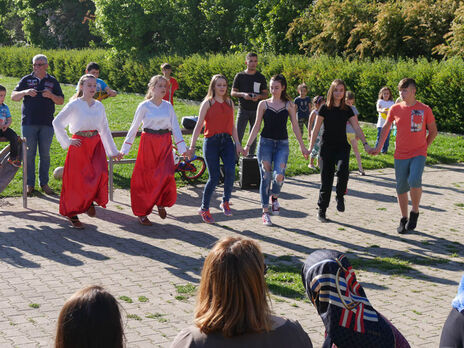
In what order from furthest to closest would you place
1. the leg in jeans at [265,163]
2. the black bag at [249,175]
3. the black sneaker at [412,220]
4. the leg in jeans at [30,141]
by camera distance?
the black bag at [249,175]
the leg in jeans at [30,141]
the leg in jeans at [265,163]
the black sneaker at [412,220]

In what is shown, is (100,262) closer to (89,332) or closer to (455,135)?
(89,332)

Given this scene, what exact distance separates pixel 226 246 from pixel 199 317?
312 millimetres

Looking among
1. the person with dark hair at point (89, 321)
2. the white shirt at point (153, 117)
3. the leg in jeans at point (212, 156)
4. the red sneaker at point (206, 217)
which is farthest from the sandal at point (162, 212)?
the person with dark hair at point (89, 321)

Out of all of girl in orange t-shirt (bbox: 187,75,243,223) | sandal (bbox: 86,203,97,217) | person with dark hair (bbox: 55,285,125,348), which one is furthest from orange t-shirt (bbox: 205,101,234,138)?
person with dark hair (bbox: 55,285,125,348)

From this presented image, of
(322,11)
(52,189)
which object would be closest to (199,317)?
(52,189)

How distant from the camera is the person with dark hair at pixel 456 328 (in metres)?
3.86

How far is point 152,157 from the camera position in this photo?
9.58 m

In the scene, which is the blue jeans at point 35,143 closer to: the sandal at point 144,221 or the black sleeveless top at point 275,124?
the sandal at point 144,221

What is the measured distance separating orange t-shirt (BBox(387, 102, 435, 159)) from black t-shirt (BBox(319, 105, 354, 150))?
2.44 ft

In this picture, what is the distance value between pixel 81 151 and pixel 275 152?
2.59 metres

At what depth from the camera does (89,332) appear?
2617 mm

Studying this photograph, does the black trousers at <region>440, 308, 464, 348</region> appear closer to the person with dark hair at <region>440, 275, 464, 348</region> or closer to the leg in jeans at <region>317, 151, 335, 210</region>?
the person with dark hair at <region>440, 275, 464, 348</region>

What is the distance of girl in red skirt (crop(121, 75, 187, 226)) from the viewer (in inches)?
373

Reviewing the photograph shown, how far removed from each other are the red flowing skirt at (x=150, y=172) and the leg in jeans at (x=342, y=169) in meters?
2.31
